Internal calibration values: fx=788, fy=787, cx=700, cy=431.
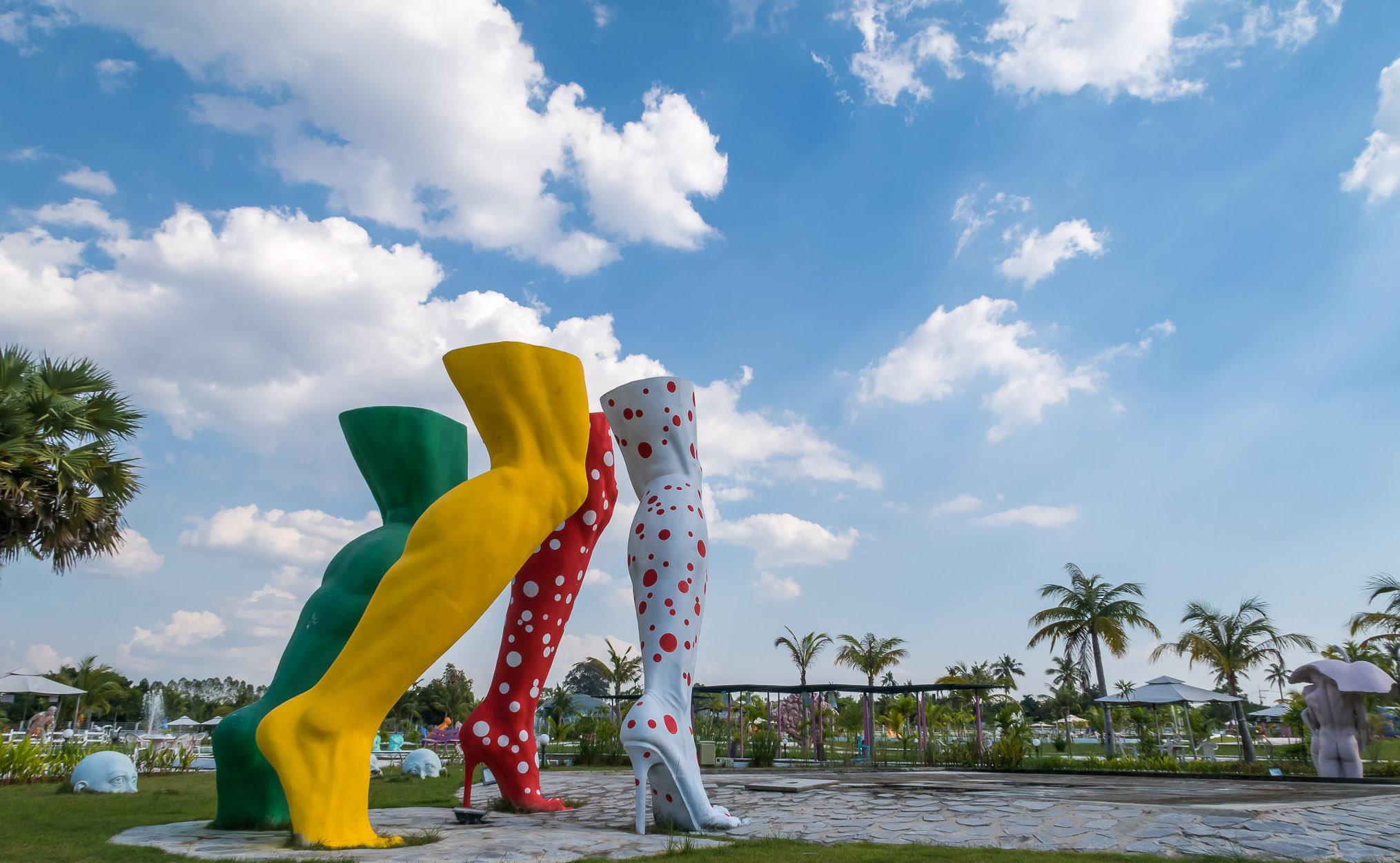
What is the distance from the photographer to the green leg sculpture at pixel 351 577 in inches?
196

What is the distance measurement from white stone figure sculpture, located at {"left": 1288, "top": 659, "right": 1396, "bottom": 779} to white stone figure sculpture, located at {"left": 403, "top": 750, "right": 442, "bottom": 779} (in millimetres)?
13053

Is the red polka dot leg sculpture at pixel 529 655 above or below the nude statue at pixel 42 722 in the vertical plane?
above

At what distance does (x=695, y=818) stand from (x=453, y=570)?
211 centimetres

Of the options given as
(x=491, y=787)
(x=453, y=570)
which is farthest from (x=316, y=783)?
(x=491, y=787)

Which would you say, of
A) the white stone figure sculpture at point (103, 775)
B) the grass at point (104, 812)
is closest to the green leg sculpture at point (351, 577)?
the grass at point (104, 812)

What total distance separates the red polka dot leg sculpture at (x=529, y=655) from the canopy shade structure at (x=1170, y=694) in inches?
757

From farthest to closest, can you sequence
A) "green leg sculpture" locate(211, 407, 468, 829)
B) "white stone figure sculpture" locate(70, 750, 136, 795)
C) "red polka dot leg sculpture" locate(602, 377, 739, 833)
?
1. "white stone figure sculpture" locate(70, 750, 136, 795)
2. "green leg sculpture" locate(211, 407, 468, 829)
3. "red polka dot leg sculpture" locate(602, 377, 739, 833)

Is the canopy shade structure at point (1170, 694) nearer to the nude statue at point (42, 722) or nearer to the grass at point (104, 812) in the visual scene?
the grass at point (104, 812)

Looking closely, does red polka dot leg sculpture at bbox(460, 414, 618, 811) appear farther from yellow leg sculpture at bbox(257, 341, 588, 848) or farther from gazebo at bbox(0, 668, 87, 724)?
gazebo at bbox(0, 668, 87, 724)

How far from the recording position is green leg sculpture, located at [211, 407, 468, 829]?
4.98 meters

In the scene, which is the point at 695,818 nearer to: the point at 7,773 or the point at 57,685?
the point at 7,773

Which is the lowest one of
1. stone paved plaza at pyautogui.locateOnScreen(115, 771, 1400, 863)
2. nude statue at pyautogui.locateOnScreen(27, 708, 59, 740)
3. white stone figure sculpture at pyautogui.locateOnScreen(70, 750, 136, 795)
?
nude statue at pyautogui.locateOnScreen(27, 708, 59, 740)

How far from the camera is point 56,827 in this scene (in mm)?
5094

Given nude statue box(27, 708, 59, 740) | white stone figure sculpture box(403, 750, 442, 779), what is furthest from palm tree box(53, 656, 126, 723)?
white stone figure sculpture box(403, 750, 442, 779)
